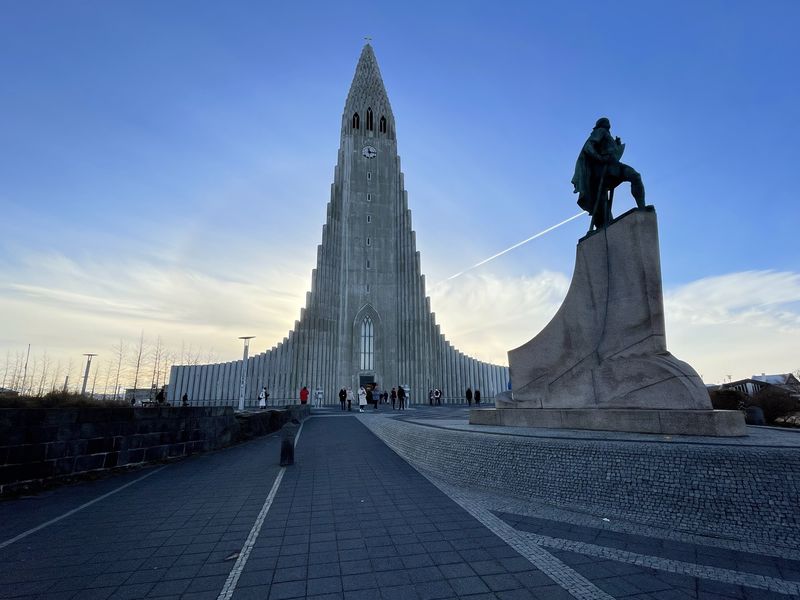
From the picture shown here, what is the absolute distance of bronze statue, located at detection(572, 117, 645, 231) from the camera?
932 centimetres

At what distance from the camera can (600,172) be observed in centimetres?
955

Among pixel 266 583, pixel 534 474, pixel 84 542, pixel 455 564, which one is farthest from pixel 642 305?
pixel 84 542

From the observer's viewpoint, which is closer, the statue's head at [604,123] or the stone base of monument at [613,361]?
the stone base of monument at [613,361]

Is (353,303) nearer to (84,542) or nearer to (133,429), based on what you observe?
(133,429)

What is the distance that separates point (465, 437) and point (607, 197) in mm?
6570

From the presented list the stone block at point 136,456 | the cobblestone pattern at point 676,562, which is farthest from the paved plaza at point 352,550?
the stone block at point 136,456

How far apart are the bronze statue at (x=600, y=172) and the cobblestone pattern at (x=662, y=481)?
5724 millimetres

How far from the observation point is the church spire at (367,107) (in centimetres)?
4741

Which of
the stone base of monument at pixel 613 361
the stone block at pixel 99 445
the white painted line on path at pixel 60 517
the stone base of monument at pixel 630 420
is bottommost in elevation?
the white painted line on path at pixel 60 517

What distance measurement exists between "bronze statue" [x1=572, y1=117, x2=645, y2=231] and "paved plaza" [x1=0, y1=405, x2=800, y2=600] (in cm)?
698

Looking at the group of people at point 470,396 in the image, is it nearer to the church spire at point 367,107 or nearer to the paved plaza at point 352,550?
the paved plaza at point 352,550

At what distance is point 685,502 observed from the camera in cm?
464

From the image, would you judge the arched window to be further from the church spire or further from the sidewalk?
the sidewalk

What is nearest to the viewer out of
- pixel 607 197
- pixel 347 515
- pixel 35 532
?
pixel 35 532
